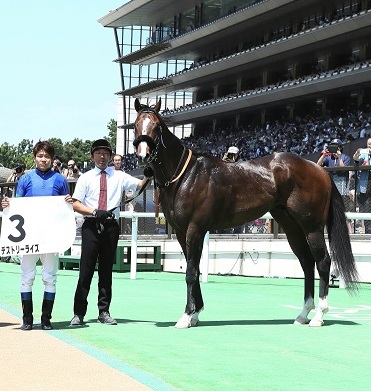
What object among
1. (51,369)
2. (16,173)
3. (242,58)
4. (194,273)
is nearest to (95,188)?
(194,273)

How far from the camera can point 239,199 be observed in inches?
367

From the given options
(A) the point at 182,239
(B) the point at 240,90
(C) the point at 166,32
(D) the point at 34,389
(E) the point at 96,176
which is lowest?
(D) the point at 34,389

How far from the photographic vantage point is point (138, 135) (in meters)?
8.76

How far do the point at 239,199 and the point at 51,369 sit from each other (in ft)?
12.2

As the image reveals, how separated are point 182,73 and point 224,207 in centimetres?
6194

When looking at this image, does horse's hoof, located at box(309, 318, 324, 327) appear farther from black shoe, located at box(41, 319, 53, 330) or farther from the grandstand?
the grandstand

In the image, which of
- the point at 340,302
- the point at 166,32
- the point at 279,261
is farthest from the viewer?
the point at 166,32

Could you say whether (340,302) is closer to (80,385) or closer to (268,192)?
(268,192)

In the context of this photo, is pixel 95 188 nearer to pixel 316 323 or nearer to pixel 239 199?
pixel 239 199

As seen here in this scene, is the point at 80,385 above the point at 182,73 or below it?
below

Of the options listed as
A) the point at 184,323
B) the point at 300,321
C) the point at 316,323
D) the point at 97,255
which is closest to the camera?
the point at 184,323

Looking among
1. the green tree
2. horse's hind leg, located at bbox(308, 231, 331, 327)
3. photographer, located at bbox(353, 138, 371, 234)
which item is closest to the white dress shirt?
horse's hind leg, located at bbox(308, 231, 331, 327)

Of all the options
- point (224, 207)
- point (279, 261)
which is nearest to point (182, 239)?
point (224, 207)

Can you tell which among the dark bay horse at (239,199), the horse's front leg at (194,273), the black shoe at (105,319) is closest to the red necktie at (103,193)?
the dark bay horse at (239,199)
